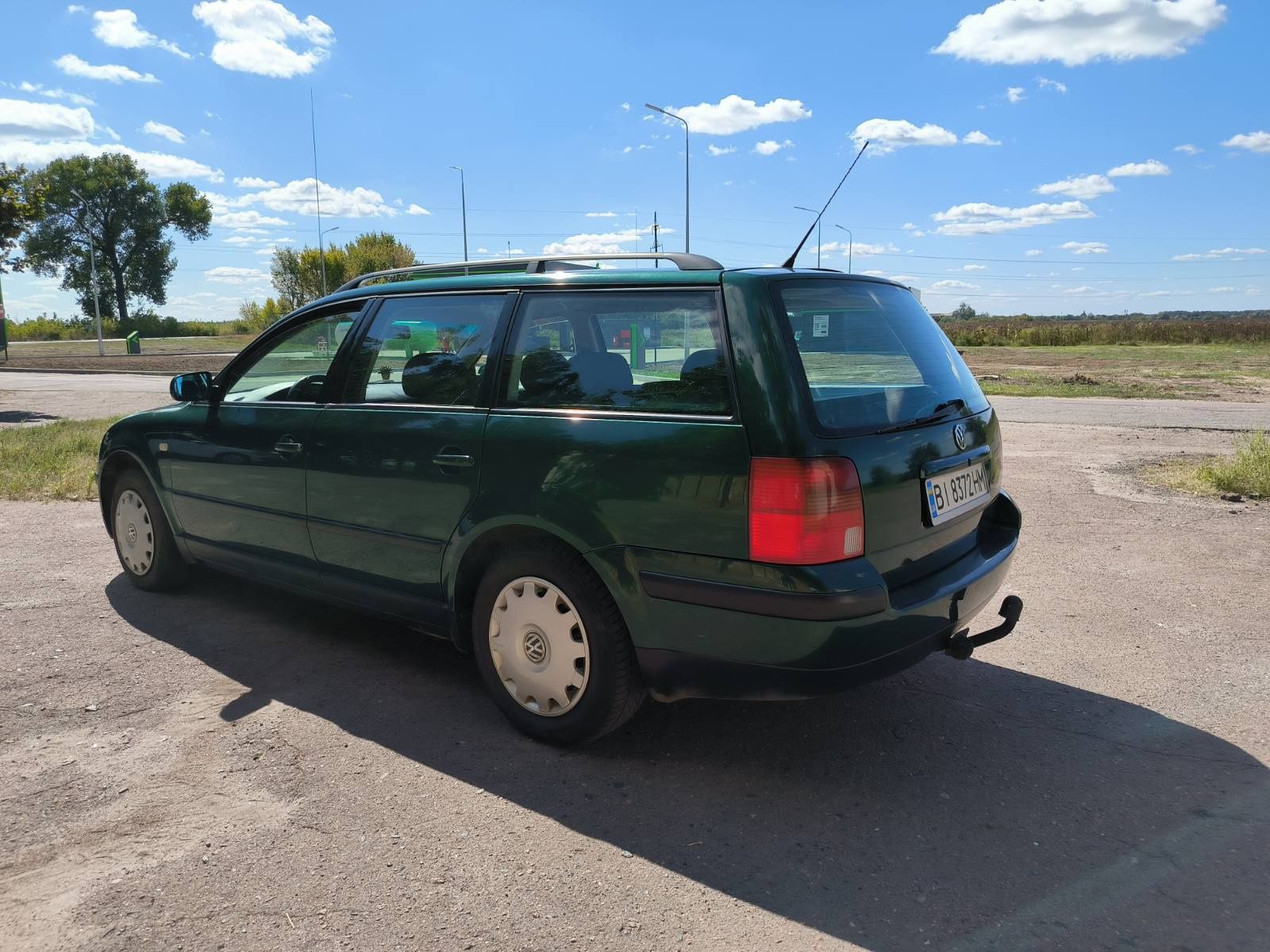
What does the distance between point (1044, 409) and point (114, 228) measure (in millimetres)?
88892

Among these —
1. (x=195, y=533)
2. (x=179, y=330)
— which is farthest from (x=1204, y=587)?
(x=179, y=330)

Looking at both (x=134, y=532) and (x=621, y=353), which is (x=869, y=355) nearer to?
(x=621, y=353)

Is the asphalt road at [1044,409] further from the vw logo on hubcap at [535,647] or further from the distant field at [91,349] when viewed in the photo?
the distant field at [91,349]

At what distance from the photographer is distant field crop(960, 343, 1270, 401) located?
65.9 ft

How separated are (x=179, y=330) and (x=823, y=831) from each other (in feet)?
302

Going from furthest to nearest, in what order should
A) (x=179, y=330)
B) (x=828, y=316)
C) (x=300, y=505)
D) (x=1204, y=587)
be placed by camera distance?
1. (x=179, y=330)
2. (x=1204, y=587)
3. (x=300, y=505)
4. (x=828, y=316)

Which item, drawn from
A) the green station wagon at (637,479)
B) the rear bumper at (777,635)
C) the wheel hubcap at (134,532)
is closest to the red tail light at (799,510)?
the green station wagon at (637,479)

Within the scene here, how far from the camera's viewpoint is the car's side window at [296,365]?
4258mm

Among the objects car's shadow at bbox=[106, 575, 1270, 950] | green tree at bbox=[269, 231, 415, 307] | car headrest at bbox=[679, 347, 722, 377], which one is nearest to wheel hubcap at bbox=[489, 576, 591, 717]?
car's shadow at bbox=[106, 575, 1270, 950]

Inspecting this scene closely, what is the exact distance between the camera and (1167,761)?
11.0 ft

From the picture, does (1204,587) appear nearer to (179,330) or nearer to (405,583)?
(405,583)

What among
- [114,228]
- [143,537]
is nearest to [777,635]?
[143,537]

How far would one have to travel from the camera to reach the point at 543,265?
3799 mm

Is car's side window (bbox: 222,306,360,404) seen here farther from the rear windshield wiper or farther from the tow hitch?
the tow hitch
